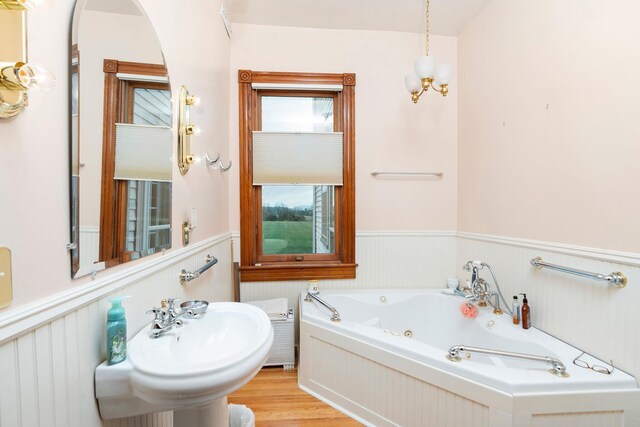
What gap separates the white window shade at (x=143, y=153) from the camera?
34.9 inches

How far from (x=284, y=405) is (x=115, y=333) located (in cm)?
132

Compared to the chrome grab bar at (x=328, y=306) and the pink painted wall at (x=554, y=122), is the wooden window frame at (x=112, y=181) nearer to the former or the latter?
the chrome grab bar at (x=328, y=306)

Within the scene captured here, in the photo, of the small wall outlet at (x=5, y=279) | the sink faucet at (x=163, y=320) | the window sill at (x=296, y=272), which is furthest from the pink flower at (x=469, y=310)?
the small wall outlet at (x=5, y=279)

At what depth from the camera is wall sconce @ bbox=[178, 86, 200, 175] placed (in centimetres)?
132

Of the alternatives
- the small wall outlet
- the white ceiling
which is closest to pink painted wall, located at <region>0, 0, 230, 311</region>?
the small wall outlet

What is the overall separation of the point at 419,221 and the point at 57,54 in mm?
2431

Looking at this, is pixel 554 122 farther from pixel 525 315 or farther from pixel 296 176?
pixel 296 176

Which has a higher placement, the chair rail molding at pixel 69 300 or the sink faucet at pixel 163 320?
the chair rail molding at pixel 69 300

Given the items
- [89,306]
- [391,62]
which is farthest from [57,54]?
[391,62]

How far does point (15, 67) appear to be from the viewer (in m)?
0.48

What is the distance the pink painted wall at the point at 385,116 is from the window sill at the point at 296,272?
15.6 inches

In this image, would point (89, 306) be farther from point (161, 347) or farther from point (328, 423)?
point (328, 423)

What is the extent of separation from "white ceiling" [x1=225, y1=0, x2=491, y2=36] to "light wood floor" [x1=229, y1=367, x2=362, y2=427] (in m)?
2.82

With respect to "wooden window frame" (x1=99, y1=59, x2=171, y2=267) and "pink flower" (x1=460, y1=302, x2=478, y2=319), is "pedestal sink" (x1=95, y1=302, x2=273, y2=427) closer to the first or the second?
"wooden window frame" (x1=99, y1=59, x2=171, y2=267)
